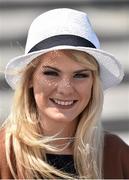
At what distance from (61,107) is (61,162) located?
0.88ft

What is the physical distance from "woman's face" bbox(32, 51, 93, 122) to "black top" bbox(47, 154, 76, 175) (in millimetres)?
184

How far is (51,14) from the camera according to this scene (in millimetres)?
3270

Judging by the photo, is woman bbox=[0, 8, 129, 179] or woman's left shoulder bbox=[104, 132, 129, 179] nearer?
woman bbox=[0, 8, 129, 179]

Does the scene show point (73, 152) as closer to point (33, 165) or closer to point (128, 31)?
point (33, 165)

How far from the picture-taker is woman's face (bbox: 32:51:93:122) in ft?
10.4

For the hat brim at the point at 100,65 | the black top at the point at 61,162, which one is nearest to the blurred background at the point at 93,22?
the hat brim at the point at 100,65

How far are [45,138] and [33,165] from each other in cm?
14

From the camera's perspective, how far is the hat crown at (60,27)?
322 centimetres

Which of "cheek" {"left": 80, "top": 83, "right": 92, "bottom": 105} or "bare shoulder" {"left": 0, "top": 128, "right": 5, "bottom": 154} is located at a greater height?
"cheek" {"left": 80, "top": 83, "right": 92, "bottom": 105}

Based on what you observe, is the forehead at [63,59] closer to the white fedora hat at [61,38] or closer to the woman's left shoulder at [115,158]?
the white fedora hat at [61,38]

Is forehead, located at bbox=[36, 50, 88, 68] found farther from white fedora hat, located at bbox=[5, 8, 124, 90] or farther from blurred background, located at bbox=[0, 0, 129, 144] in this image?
blurred background, located at bbox=[0, 0, 129, 144]

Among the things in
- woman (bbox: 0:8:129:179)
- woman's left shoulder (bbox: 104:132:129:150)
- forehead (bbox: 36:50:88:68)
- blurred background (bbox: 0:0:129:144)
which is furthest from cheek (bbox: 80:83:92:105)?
blurred background (bbox: 0:0:129:144)

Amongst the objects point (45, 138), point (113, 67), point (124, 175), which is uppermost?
point (113, 67)

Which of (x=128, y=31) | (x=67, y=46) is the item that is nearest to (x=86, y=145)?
(x=67, y=46)
